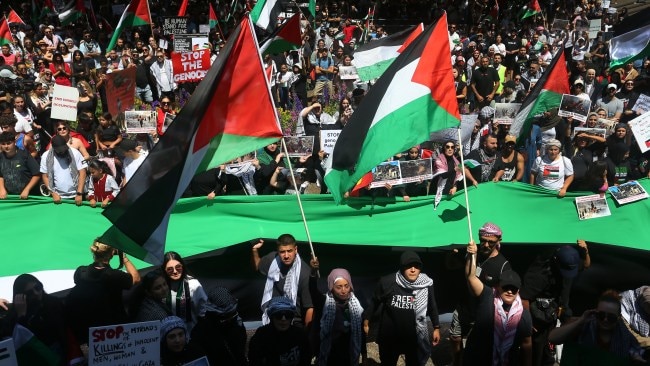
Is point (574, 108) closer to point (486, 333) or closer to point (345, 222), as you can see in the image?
point (345, 222)

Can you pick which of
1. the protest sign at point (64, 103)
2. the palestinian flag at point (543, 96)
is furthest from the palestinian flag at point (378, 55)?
the protest sign at point (64, 103)

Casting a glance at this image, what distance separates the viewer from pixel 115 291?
589cm

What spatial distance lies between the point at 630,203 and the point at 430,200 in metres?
2.07

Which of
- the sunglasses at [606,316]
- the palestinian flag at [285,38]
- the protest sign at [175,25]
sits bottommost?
the sunglasses at [606,316]

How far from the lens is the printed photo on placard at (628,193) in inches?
309

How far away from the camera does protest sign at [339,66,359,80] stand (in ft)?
48.4

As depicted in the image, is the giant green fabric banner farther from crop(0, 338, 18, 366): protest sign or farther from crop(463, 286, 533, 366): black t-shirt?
crop(0, 338, 18, 366): protest sign

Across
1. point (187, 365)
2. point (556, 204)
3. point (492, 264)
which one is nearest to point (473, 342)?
point (492, 264)

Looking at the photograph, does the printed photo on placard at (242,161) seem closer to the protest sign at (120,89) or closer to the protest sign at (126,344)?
the protest sign at (120,89)

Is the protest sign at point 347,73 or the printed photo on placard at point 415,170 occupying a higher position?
the printed photo on placard at point 415,170

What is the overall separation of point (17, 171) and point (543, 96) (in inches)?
244

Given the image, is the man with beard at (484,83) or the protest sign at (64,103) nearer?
the protest sign at (64,103)

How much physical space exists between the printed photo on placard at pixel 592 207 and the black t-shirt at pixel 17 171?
586 cm

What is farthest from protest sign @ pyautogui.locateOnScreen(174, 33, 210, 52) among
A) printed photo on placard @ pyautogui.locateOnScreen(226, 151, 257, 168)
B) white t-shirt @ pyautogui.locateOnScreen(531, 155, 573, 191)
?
white t-shirt @ pyautogui.locateOnScreen(531, 155, 573, 191)
